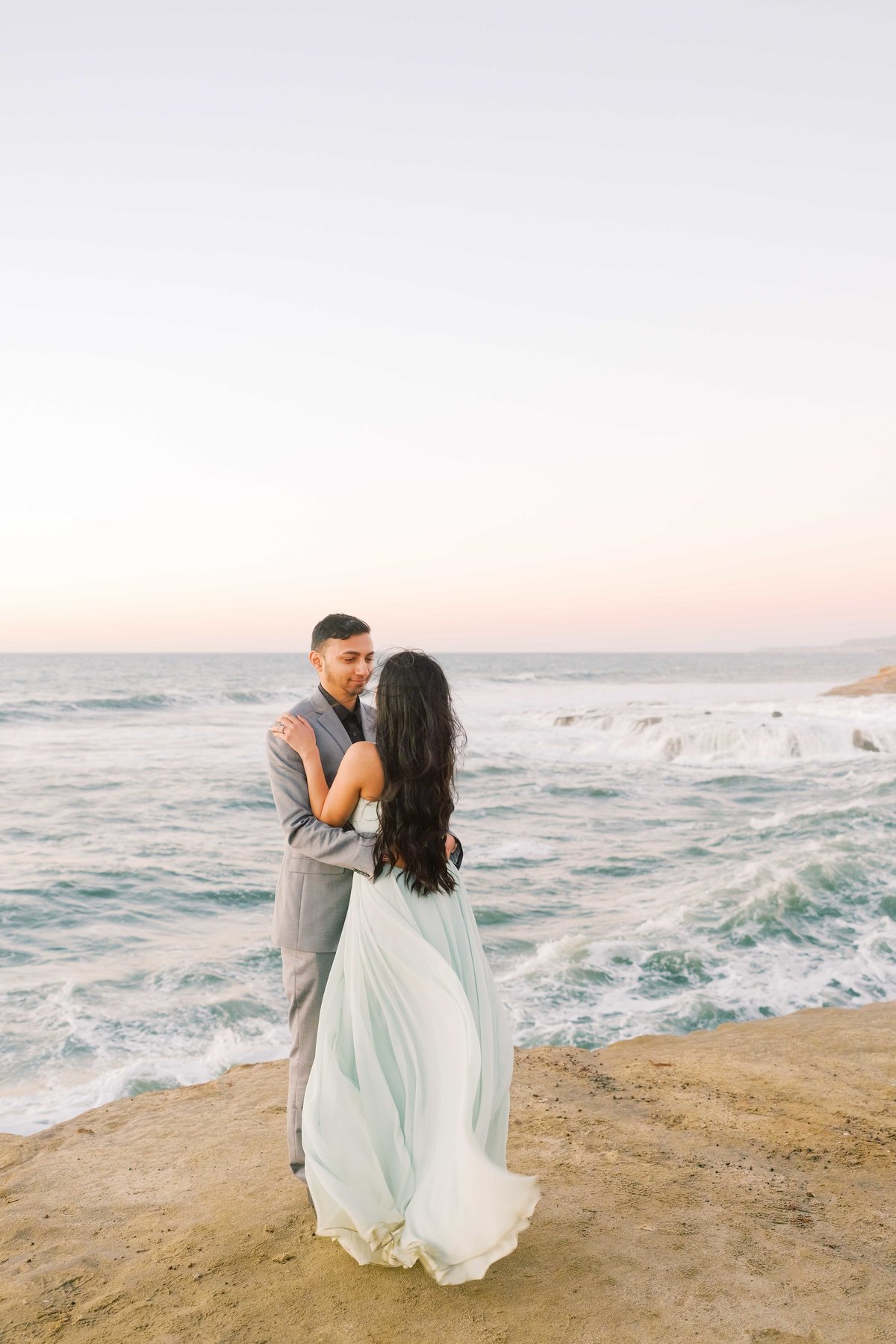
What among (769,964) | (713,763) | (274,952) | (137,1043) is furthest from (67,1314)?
(713,763)

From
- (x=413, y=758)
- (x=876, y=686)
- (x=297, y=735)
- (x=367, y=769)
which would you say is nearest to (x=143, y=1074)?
(x=297, y=735)

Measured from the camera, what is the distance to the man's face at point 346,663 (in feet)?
11.5

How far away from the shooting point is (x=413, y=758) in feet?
9.61

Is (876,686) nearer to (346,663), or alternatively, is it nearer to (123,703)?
(123,703)

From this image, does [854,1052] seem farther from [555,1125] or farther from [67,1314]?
[67,1314]

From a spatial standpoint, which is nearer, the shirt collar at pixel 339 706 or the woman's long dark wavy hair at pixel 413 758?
the woman's long dark wavy hair at pixel 413 758

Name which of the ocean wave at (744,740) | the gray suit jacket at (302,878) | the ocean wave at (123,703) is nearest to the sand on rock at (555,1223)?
the gray suit jacket at (302,878)

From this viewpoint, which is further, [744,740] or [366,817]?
[744,740]

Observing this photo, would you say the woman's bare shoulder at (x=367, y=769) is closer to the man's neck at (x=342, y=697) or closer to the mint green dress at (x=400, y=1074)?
the mint green dress at (x=400, y=1074)

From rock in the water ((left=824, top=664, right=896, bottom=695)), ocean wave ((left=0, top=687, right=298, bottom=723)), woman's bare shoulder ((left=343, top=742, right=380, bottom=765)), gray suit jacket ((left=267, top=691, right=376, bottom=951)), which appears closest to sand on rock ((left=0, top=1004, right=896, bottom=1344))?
gray suit jacket ((left=267, top=691, right=376, bottom=951))

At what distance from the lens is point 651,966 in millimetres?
8461

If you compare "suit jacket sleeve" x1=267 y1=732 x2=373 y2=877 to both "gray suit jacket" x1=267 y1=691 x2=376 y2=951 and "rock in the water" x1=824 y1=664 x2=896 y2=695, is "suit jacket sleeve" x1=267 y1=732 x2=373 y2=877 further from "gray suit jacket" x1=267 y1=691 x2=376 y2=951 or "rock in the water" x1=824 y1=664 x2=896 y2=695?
"rock in the water" x1=824 y1=664 x2=896 y2=695

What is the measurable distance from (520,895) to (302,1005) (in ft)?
25.8

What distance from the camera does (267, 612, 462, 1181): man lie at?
10.7 ft
